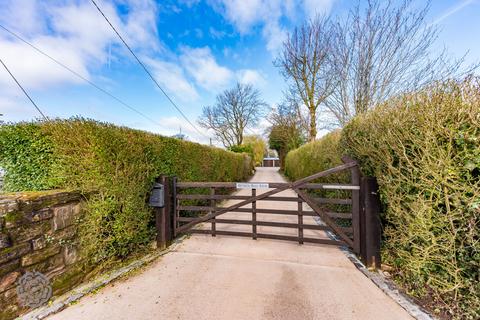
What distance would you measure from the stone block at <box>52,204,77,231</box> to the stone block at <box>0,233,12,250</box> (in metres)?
0.38

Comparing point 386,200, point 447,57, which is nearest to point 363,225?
Result: point 386,200

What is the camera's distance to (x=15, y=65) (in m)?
5.84

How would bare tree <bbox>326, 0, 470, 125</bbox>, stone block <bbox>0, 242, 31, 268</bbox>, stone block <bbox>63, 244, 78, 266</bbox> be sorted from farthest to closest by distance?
bare tree <bbox>326, 0, 470, 125</bbox>, stone block <bbox>63, 244, 78, 266</bbox>, stone block <bbox>0, 242, 31, 268</bbox>

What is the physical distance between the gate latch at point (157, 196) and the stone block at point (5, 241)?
63.0 inches

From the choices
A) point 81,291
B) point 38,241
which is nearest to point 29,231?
point 38,241

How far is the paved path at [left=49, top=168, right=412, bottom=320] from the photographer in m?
1.81

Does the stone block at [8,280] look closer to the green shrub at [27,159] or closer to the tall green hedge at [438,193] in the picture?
the green shrub at [27,159]

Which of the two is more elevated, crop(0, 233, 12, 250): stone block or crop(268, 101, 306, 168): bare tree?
crop(268, 101, 306, 168): bare tree

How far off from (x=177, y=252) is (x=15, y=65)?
822 centimetres

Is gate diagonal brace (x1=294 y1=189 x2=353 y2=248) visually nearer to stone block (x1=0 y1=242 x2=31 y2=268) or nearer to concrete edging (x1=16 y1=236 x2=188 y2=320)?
concrete edging (x1=16 y1=236 x2=188 y2=320)

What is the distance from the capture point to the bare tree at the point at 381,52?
6062 millimetres

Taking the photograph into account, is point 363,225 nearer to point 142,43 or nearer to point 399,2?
point 399,2

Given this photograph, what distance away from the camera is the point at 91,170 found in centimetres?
252

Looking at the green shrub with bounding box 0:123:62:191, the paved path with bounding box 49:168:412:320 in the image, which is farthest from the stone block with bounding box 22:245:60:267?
the green shrub with bounding box 0:123:62:191
